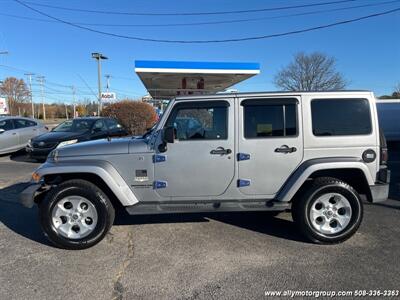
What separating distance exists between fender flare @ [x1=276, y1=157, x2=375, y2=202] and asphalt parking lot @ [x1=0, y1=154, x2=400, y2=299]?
2.22 feet

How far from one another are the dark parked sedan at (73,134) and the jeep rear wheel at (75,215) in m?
6.72

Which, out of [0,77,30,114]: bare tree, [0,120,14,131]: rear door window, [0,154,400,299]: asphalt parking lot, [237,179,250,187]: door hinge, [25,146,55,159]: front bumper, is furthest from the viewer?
[0,77,30,114]: bare tree

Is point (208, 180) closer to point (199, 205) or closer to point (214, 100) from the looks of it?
point (199, 205)

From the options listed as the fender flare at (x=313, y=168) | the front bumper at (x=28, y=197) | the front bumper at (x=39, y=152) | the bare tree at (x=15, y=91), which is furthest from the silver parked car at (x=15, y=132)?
the bare tree at (x=15, y=91)

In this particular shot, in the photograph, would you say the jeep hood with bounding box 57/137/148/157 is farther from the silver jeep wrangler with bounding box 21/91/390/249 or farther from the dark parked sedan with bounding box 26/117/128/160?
the dark parked sedan with bounding box 26/117/128/160

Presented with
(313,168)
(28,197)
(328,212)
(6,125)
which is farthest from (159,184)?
(6,125)

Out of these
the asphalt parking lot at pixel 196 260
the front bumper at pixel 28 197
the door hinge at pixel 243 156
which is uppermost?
the door hinge at pixel 243 156

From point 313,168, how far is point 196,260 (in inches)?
73.7

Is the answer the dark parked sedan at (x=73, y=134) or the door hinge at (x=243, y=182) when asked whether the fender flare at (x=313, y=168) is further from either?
the dark parked sedan at (x=73, y=134)

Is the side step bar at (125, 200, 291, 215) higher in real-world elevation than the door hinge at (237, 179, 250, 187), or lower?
lower

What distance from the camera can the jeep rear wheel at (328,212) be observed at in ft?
15.1

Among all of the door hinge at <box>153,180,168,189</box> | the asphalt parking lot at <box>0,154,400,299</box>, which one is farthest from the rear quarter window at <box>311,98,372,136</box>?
the door hinge at <box>153,180,168,189</box>

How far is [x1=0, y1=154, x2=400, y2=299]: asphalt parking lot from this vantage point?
3.54m

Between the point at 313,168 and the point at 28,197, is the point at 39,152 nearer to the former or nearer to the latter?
the point at 28,197
